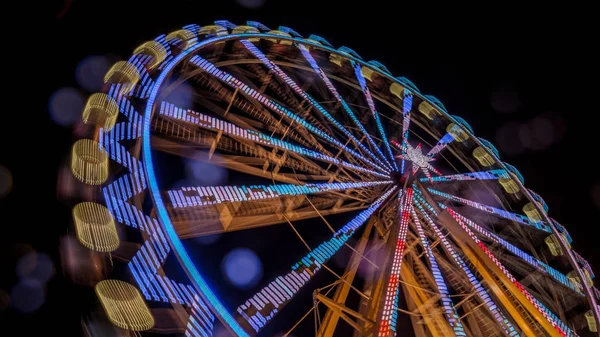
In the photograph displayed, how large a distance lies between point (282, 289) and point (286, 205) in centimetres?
301

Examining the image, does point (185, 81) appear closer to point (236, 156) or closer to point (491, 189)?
point (236, 156)

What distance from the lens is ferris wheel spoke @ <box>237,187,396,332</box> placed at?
439cm

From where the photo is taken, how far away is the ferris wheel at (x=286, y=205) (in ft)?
14.6

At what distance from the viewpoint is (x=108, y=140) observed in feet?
17.7

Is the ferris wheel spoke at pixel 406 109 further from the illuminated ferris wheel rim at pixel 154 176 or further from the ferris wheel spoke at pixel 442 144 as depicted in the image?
the ferris wheel spoke at pixel 442 144

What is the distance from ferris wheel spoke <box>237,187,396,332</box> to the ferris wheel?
17 mm

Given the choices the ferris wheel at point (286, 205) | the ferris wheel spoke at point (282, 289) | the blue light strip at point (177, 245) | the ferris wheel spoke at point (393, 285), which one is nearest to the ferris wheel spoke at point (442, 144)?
the ferris wheel at point (286, 205)

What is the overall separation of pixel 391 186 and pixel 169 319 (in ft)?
16.7

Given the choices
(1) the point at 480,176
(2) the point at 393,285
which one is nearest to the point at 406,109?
(1) the point at 480,176

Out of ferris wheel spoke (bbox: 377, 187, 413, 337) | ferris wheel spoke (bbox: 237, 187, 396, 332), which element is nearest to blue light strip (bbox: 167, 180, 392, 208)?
ferris wheel spoke (bbox: 237, 187, 396, 332)

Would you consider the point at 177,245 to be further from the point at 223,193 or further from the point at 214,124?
the point at 214,124

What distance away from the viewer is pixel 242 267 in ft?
33.8

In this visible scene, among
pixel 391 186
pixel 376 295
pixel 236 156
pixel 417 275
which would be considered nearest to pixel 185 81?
pixel 236 156

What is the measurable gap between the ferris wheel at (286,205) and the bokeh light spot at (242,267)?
0.15 feet
